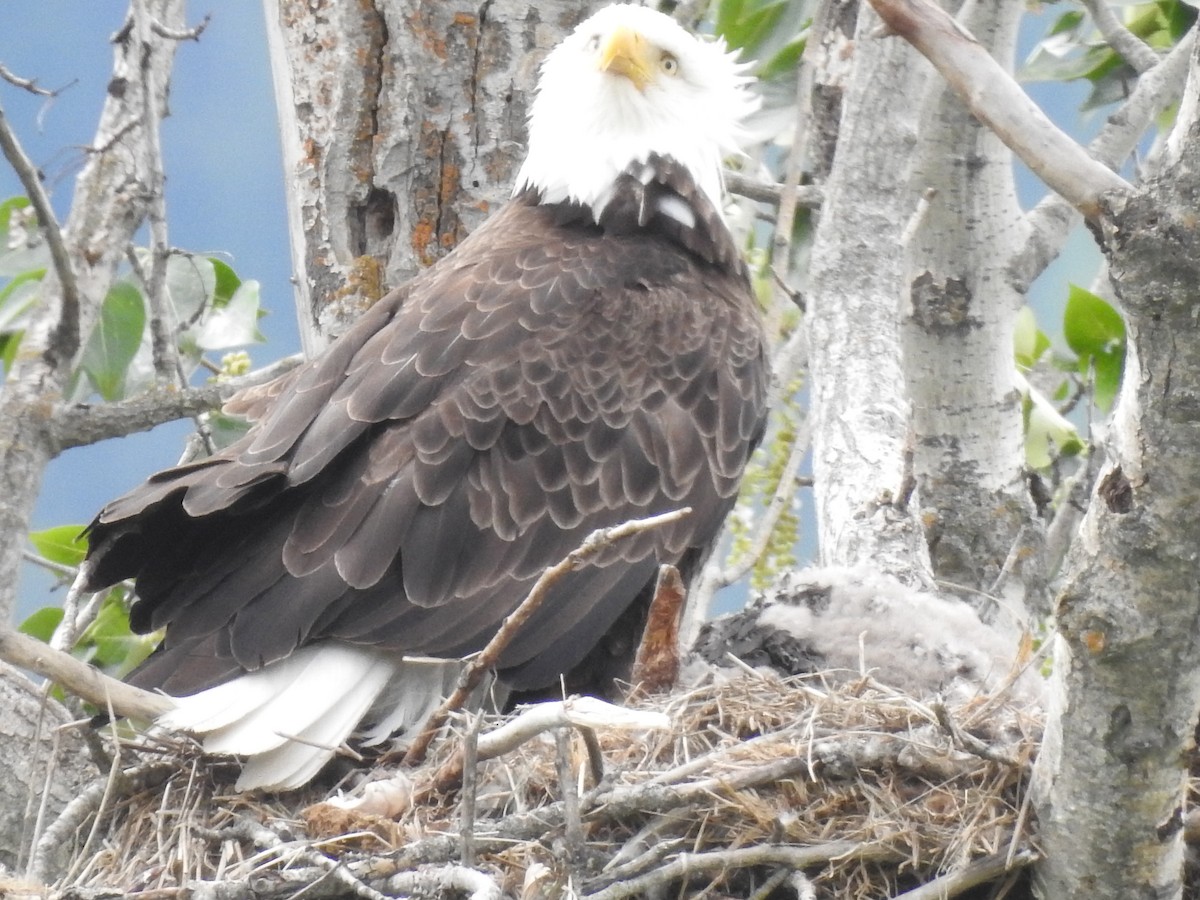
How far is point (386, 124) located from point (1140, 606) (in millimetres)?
2660

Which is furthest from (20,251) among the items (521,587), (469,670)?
(469,670)

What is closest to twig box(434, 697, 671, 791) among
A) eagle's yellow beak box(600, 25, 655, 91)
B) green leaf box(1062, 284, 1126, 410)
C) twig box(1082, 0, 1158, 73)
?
eagle's yellow beak box(600, 25, 655, 91)

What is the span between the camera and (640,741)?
3369 mm

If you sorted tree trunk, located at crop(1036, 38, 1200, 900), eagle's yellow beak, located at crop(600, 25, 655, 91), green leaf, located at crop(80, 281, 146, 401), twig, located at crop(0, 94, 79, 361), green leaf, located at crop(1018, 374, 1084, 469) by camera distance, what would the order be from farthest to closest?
green leaf, located at crop(1018, 374, 1084, 469) → green leaf, located at crop(80, 281, 146, 401) → eagle's yellow beak, located at crop(600, 25, 655, 91) → twig, located at crop(0, 94, 79, 361) → tree trunk, located at crop(1036, 38, 1200, 900)

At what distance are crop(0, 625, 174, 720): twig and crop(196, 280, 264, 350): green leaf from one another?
1.82 meters

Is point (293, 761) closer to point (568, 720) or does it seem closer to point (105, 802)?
point (105, 802)

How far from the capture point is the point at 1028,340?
6.42 meters

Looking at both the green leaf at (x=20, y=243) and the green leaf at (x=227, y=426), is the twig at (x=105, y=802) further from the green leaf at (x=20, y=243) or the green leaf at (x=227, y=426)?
the green leaf at (x=20, y=243)

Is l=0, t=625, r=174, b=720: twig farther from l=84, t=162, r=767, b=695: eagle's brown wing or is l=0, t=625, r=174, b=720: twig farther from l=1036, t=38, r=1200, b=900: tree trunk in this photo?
l=1036, t=38, r=1200, b=900: tree trunk

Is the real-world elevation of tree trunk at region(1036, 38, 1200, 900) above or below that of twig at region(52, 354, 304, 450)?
above

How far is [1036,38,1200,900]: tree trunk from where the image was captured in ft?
7.13

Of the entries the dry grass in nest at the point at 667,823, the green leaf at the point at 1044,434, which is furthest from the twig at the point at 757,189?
the dry grass in nest at the point at 667,823

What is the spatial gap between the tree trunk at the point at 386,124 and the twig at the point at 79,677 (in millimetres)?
1486

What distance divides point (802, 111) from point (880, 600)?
1.32m
